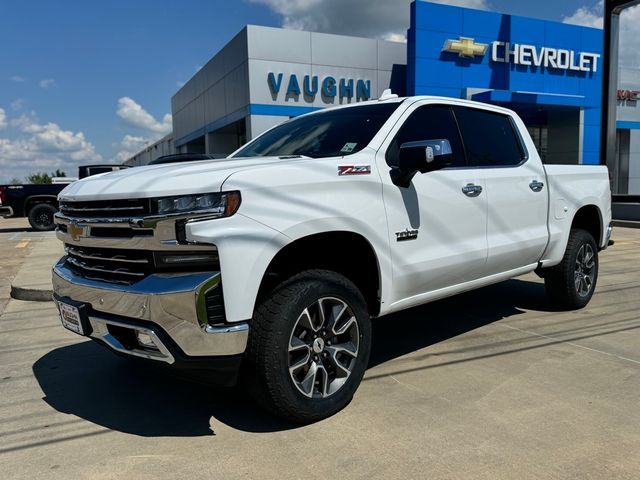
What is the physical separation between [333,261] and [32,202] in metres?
16.3

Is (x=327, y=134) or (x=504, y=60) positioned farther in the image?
(x=504, y=60)

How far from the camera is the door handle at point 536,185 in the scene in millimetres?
A: 4906

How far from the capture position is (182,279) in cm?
279

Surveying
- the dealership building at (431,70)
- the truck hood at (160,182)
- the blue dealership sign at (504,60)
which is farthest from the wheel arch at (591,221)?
the blue dealership sign at (504,60)

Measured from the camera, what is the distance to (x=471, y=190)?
4.22 meters

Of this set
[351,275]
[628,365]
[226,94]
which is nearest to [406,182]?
[351,275]

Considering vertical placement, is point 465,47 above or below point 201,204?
above

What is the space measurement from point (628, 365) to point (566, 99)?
23952 millimetres

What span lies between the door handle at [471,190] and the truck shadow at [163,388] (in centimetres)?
137

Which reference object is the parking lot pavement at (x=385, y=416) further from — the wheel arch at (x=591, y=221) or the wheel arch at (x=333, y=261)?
the wheel arch at (x=591, y=221)

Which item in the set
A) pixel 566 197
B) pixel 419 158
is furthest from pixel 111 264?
pixel 566 197

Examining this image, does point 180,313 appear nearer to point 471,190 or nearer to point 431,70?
point 471,190

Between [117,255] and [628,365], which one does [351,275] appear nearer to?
[117,255]

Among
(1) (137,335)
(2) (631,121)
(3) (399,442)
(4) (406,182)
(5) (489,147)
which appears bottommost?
(3) (399,442)
